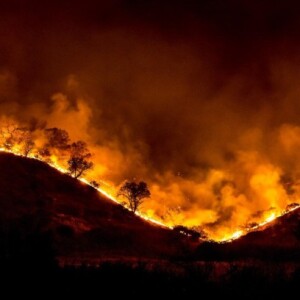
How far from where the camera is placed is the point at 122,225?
50094 millimetres

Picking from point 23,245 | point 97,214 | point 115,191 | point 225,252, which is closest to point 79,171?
point 115,191

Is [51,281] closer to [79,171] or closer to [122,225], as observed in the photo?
[122,225]

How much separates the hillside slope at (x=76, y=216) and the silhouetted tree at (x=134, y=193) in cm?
253

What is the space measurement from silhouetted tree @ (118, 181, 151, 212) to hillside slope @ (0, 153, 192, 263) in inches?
99.7

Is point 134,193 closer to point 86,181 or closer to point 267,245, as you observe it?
point 86,181

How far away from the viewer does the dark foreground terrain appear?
1862cm

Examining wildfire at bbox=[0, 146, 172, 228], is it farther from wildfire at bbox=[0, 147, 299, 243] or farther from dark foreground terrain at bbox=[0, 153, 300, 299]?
dark foreground terrain at bbox=[0, 153, 300, 299]

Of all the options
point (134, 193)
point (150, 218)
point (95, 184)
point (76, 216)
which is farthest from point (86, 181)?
point (76, 216)

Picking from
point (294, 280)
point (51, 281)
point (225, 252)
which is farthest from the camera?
point (225, 252)

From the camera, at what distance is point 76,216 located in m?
48.1

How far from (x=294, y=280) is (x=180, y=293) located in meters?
5.16

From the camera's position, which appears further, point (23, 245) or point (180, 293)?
point (23, 245)

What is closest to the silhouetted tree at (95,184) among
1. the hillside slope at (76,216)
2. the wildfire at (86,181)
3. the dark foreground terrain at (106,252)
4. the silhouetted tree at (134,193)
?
the wildfire at (86,181)

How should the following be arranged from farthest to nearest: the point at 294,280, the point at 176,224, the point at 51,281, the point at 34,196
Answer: the point at 176,224 < the point at 34,196 < the point at 294,280 < the point at 51,281
